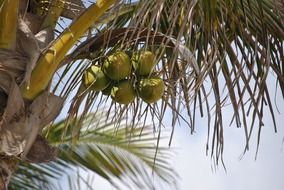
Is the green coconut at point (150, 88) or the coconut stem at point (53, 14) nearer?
the green coconut at point (150, 88)

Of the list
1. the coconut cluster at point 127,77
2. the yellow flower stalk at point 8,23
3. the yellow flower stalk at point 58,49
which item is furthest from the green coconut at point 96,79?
the yellow flower stalk at point 8,23

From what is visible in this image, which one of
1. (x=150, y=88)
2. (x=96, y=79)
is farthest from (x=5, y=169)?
(x=150, y=88)

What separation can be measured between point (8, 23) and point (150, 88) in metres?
0.56

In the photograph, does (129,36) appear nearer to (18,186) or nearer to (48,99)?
(48,99)

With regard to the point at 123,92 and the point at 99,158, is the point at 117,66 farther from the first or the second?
the point at 99,158

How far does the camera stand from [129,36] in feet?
8.29

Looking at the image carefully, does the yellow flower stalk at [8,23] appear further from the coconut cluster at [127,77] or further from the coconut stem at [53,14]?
the coconut cluster at [127,77]

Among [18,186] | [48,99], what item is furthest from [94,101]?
[18,186]

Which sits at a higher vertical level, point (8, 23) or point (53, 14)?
point (53, 14)

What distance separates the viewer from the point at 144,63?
2.36m

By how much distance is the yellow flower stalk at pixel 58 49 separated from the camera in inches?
93.5

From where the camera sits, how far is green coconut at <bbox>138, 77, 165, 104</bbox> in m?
2.34

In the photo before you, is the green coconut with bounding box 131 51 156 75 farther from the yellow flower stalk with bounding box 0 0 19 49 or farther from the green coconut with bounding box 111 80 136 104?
the yellow flower stalk with bounding box 0 0 19 49

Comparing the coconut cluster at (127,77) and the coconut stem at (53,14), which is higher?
the coconut stem at (53,14)
